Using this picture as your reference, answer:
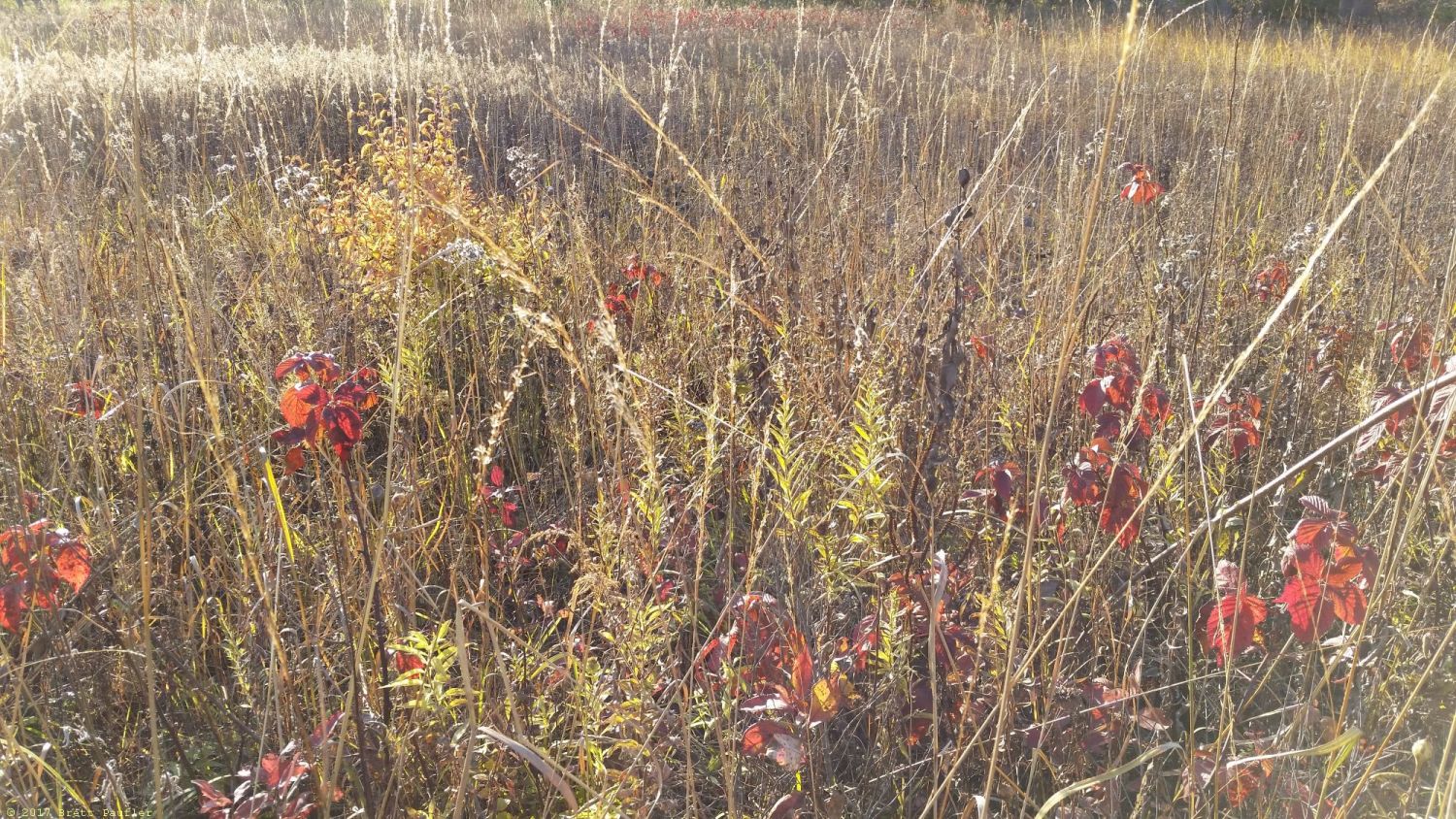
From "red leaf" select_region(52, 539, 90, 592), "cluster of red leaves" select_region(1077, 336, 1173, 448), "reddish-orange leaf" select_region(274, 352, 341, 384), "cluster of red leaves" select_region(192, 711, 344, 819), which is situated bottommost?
"cluster of red leaves" select_region(192, 711, 344, 819)

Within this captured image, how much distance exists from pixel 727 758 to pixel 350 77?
Answer: 17.4ft

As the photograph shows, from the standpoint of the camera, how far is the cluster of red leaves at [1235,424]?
1.65 m

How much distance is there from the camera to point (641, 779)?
43.4 inches

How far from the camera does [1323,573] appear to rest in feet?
3.90

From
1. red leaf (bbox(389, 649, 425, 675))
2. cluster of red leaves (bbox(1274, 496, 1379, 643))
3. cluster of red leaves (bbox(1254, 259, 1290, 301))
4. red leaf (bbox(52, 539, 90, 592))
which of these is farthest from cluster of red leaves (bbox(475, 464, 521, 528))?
cluster of red leaves (bbox(1254, 259, 1290, 301))

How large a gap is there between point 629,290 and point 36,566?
145 cm

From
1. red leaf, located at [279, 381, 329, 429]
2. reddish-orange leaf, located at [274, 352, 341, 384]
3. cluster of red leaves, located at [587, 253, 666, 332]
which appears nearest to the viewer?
red leaf, located at [279, 381, 329, 429]

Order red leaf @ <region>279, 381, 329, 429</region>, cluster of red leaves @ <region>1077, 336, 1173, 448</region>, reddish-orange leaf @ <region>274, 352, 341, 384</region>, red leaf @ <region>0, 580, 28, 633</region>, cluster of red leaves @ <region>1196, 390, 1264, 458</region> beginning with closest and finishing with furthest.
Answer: red leaf @ <region>0, 580, 28, 633</region> < red leaf @ <region>279, 381, 329, 429</region> < reddish-orange leaf @ <region>274, 352, 341, 384</region> < cluster of red leaves @ <region>1077, 336, 1173, 448</region> < cluster of red leaves @ <region>1196, 390, 1264, 458</region>

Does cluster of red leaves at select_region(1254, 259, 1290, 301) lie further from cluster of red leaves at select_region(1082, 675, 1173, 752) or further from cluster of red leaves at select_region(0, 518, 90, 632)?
cluster of red leaves at select_region(0, 518, 90, 632)

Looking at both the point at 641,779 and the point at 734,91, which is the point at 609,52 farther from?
the point at 641,779

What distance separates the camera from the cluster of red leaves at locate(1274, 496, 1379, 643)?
1169 mm

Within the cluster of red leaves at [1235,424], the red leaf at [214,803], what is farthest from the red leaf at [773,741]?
the cluster of red leaves at [1235,424]

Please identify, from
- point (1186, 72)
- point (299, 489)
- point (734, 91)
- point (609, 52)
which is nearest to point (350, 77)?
point (734, 91)

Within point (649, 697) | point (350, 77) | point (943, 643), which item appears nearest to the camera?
point (649, 697)
